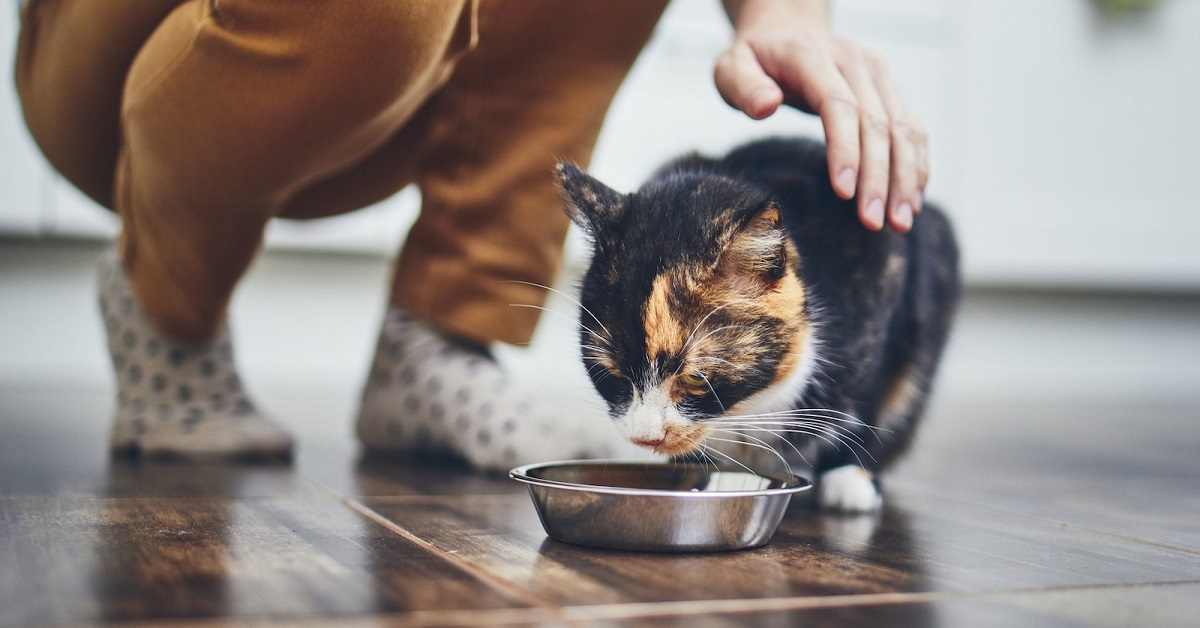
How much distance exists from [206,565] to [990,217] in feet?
8.58

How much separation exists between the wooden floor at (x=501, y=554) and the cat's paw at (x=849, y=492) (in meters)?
0.02

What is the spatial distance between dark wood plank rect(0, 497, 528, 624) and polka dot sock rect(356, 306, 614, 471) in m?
0.31

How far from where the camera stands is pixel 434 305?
1260 mm

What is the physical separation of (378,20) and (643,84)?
1756 millimetres

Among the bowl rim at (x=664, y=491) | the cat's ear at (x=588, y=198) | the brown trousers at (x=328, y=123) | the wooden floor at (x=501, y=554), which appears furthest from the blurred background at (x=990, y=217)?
the bowl rim at (x=664, y=491)

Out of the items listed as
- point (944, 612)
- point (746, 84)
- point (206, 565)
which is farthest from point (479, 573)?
point (746, 84)

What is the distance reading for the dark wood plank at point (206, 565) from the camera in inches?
22.0

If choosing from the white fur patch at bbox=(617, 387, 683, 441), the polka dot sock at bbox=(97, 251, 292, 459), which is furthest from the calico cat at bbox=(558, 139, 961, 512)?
the polka dot sock at bbox=(97, 251, 292, 459)

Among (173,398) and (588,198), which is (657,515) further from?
(173,398)

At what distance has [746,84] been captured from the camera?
3.05 feet

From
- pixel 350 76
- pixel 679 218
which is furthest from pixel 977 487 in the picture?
pixel 350 76

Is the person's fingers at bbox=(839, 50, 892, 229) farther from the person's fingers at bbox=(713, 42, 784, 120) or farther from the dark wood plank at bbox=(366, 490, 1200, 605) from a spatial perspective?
the dark wood plank at bbox=(366, 490, 1200, 605)

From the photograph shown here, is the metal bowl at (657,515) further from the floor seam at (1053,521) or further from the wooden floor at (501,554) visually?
the floor seam at (1053,521)

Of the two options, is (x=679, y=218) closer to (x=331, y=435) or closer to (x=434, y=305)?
(x=434, y=305)
